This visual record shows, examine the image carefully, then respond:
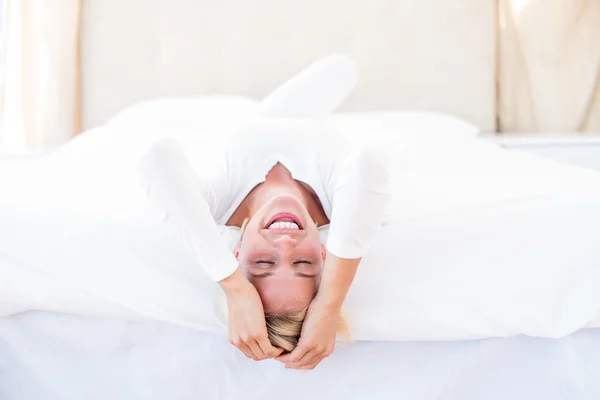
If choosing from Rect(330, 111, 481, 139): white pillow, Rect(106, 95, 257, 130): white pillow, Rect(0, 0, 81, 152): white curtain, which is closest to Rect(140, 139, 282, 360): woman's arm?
Rect(106, 95, 257, 130): white pillow

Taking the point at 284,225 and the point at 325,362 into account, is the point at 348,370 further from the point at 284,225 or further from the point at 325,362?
the point at 284,225

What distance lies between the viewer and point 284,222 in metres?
1.20

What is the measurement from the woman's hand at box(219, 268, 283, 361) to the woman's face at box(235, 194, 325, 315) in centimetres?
4

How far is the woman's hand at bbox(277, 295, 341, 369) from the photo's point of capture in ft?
3.45

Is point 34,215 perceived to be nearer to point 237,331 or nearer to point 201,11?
point 237,331

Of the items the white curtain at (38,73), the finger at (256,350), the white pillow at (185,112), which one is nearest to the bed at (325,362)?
the finger at (256,350)

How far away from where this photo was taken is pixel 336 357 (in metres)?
1.16

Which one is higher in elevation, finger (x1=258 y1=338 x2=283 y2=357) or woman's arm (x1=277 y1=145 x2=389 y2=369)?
woman's arm (x1=277 y1=145 x2=389 y2=369)

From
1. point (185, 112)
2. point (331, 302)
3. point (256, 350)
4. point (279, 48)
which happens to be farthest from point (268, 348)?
point (279, 48)

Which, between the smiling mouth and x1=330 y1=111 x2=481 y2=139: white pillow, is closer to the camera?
the smiling mouth

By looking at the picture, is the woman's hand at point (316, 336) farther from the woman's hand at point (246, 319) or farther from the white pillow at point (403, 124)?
the white pillow at point (403, 124)

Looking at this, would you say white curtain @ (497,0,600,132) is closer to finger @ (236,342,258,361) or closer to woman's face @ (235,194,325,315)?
woman's face @ (235,194,325,315)

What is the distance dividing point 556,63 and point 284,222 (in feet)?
5.99

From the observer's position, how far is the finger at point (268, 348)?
1.04 meters
